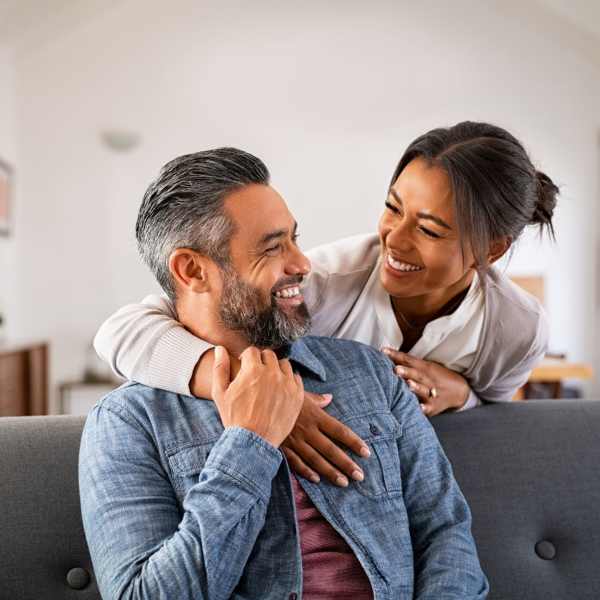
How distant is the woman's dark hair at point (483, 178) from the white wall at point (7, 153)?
160 inches

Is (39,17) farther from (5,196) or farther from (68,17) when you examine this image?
(5,196)

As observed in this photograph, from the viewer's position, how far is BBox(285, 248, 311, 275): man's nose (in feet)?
4.37

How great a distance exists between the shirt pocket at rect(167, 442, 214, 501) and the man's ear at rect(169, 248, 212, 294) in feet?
0.94

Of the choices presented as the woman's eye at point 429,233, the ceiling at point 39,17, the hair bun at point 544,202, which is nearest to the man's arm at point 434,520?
the woman's eye at point 429,233

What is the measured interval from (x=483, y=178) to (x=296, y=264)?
0.41 m

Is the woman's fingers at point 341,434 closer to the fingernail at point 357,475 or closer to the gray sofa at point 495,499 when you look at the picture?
the fingernail at point 357,475

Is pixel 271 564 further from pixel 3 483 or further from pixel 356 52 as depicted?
pixel 356 52

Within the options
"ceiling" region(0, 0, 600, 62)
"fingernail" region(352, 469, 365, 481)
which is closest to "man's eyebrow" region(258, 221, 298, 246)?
"fingernail" region(352, 469, 365, 481)

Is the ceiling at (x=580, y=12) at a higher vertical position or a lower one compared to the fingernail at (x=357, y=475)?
higher

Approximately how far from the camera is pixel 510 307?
5.21 feet

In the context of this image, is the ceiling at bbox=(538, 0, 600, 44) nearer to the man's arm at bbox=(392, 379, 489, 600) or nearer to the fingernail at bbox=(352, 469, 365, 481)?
the man's arm at bbox=(392, 379, 489, 600)

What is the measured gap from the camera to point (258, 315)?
132cm

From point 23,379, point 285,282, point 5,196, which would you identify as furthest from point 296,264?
point 5,196

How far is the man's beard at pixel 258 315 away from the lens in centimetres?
132
